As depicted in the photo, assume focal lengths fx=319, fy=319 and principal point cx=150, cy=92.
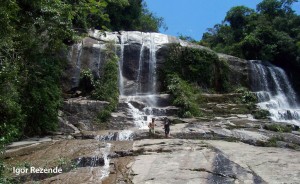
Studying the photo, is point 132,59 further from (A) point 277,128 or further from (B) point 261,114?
(A) point 277,128

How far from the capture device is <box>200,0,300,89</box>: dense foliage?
2853 centimetres

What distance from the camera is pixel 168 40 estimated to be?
81.3 feet

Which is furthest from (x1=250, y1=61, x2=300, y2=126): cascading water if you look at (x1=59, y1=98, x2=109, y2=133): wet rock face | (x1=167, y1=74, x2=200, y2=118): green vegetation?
(x1=59, y1=98, x2=109, y2=133): wet rock face

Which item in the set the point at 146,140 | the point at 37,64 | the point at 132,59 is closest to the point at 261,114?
the point at 132,59

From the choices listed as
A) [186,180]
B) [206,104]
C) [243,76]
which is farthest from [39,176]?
[243,76]

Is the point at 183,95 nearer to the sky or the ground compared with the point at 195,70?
nearer to the ground

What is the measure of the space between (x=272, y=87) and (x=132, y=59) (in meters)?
11.4

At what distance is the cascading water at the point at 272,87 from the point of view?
23444 mm

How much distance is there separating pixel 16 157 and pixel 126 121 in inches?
284

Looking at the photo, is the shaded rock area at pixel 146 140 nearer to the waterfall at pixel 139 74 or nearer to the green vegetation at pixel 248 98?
the waterfall at pixel 139 74

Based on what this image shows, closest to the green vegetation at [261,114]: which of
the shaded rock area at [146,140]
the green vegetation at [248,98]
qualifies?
the shaded rock area at [146,140]

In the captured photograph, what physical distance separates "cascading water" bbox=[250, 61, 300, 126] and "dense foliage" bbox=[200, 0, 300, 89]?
7.31 ft

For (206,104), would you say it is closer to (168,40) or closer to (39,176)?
(168,40)

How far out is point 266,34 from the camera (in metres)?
29.2
